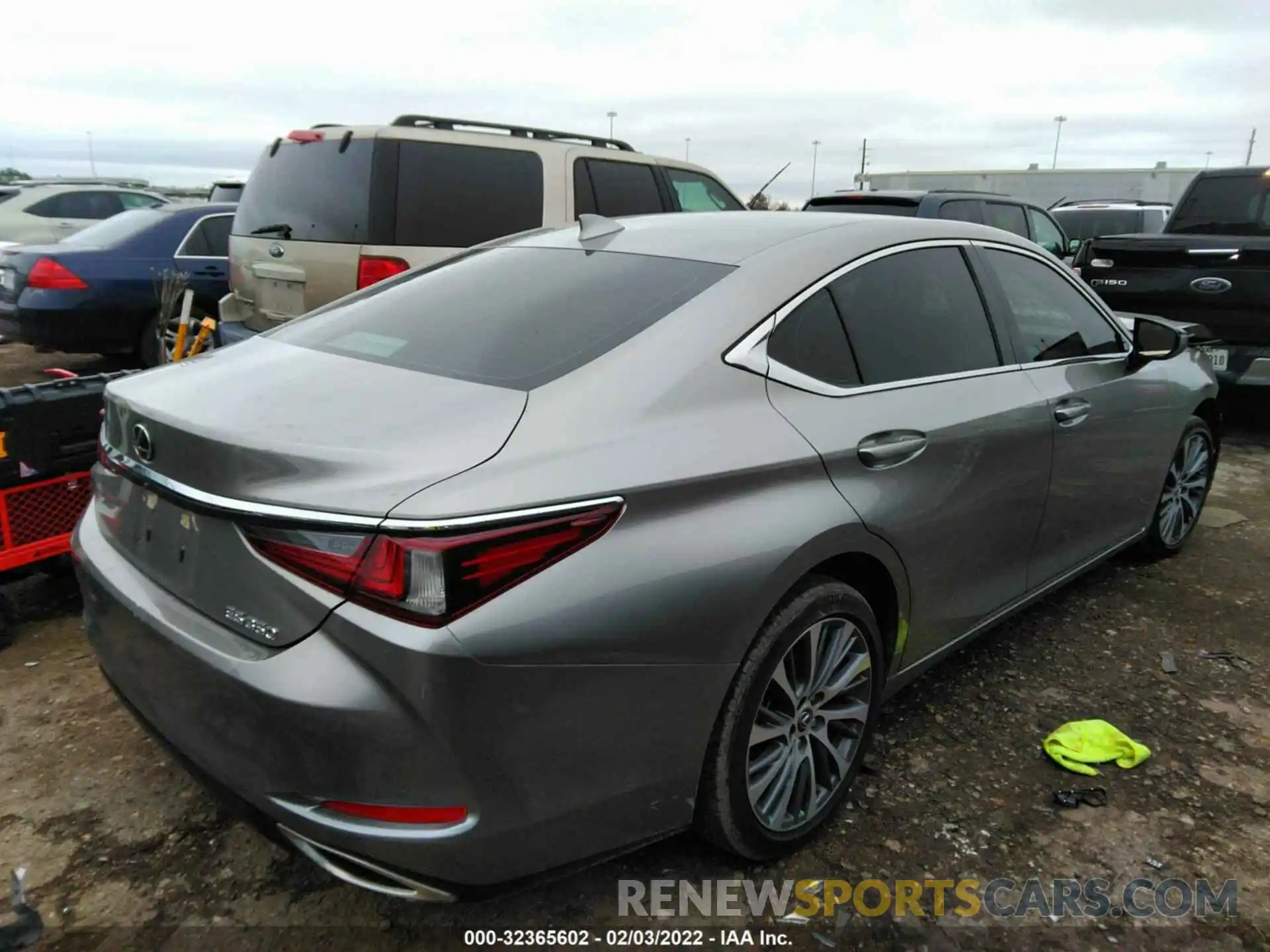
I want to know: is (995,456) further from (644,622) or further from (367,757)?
(367,757)

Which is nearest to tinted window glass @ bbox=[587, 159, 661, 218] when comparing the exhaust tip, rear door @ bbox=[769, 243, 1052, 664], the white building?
rear door @ bbox=[769, 243, 1052, 664]

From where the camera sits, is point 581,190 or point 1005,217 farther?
point 1005,217

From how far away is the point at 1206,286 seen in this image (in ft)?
21.5

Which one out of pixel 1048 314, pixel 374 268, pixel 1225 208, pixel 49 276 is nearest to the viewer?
pixel 1048 314

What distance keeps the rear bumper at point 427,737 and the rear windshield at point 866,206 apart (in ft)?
21.9

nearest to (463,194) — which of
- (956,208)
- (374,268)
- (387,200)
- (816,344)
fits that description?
(387,200)

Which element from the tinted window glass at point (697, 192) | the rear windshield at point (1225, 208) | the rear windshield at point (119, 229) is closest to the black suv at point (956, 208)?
the tinted window glass at point (697, 192)

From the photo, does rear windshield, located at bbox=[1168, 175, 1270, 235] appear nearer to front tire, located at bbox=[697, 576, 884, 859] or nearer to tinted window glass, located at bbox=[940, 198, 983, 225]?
tinted window glass, located at bbox=[940, 198, 983, 225]

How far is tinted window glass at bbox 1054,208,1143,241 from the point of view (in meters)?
16.3

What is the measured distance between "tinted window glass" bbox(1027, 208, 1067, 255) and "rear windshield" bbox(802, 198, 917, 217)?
2.26 m

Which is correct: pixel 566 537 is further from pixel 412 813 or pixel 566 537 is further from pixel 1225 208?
pixel 1225 208

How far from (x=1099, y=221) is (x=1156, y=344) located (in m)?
14.9

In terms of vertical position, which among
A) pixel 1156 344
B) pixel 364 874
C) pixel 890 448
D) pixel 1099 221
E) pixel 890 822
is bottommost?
pixel 890 822

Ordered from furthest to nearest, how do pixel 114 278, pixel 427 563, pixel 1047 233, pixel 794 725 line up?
pixel 1047 233 < pixel 114 278 < pixel 794 725 < pixel 427 563
